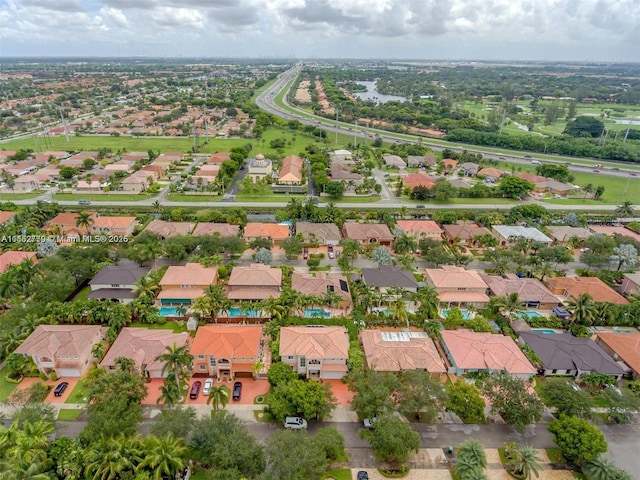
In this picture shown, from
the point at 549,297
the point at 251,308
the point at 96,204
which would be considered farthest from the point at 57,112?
the point at 549,297

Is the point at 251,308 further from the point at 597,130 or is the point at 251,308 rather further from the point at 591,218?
the point at 597,130

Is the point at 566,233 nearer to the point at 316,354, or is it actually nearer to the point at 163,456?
the point at 316,354

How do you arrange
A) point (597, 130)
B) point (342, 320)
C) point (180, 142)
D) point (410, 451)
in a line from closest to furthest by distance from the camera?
point (410, 451) < point (342, 320) < point (180, 142) < point (597, 130)

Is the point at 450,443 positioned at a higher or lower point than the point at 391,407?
lower

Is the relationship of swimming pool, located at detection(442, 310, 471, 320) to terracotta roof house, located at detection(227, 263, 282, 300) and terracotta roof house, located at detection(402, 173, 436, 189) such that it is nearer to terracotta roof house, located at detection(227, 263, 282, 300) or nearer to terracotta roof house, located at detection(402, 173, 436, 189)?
terracotta roof house, located at detection(227, 263, 282, 300)

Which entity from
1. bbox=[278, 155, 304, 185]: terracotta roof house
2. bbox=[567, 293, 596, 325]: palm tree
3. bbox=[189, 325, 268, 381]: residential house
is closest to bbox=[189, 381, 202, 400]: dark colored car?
bbox=[189, 325, 268, 381]: residential house

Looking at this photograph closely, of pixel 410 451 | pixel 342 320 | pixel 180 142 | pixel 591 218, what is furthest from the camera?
pixel 180 142
